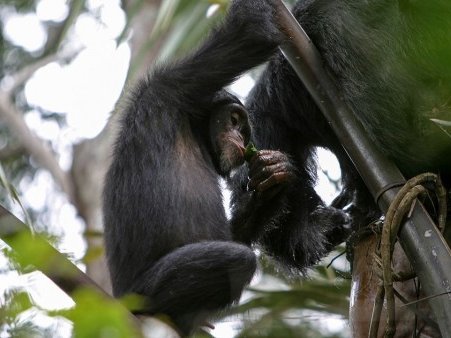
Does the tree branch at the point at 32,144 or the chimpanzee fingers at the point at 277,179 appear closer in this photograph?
the chimpanzee fingers at the point at 277,179

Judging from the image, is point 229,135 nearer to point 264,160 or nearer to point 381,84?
point 264,160

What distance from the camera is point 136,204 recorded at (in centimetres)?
379

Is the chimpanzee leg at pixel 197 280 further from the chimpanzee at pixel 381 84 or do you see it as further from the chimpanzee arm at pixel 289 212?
the chimpanzee arm at pixel 289 212

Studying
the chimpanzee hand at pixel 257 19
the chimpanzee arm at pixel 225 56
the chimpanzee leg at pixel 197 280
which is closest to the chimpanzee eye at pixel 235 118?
the chimpanzee arm at pixel 225 56

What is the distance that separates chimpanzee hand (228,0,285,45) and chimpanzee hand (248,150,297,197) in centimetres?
57

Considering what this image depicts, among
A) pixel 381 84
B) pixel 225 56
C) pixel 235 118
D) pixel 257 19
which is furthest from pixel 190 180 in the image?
pixel 381 84

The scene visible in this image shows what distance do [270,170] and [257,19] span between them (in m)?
0.73

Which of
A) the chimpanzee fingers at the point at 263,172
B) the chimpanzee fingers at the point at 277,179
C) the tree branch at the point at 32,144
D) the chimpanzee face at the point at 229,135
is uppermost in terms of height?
the chimpanzee face at the point at 229,135

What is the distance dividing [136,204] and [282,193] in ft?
2.84

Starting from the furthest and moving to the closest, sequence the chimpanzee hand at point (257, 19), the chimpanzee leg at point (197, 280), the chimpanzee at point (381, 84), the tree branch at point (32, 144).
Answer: the tree branch at point (32, 144) → the chimpanzee hand at point (257, 19) → the chimpanzee at point (381, 84) → the chimpanzee leg at point (197, 280)

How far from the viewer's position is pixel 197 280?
3.42 meters

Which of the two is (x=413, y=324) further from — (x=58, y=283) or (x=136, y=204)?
(x=58, y=283)

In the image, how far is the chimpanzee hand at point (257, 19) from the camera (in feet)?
12.6

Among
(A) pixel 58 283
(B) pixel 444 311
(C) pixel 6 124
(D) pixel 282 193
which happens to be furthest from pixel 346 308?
(C) pixel 6 124
